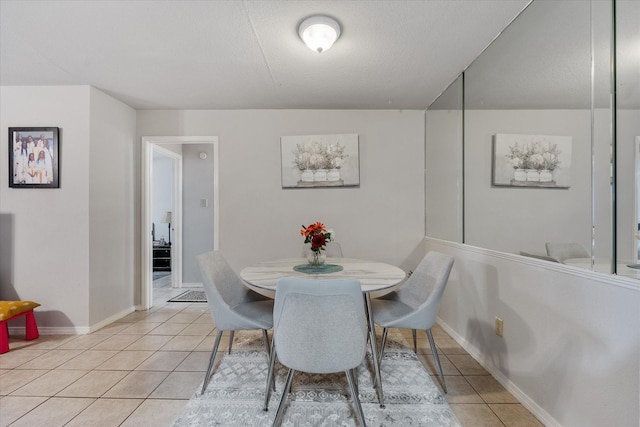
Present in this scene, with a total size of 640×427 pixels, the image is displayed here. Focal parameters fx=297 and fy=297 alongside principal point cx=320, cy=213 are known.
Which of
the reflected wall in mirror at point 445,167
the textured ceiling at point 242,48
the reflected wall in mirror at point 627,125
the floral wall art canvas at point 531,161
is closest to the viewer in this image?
the reflected wall in mirror at point 627,125

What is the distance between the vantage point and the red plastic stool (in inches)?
93.8

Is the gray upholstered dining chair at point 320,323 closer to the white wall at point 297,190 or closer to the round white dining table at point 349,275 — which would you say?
the round white dining table at point 349,275

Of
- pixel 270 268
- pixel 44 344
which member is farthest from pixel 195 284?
pixel 270 268

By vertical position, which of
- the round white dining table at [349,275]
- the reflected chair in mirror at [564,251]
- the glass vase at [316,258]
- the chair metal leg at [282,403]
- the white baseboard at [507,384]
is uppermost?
the reflected chair in mirror at [564,251]

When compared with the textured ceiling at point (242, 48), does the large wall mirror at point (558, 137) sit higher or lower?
lower

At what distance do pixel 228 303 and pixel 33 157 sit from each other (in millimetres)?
2452

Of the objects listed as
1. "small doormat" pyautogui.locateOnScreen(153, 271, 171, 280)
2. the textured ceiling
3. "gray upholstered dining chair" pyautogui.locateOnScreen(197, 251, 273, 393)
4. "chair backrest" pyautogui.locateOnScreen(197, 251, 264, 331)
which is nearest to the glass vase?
"gray upholstered dining chair" pyautogui.locateOnScreen(197, 251, 273, 393)

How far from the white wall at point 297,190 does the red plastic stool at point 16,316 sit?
1711 millimetres

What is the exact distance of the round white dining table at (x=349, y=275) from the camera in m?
1.67

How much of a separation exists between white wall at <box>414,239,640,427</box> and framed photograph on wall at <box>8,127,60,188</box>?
12.5 feet

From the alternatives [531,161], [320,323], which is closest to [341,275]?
[320,323]

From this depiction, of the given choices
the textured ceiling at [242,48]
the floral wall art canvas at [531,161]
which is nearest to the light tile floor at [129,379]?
the floral wall art canvas at [531,161]

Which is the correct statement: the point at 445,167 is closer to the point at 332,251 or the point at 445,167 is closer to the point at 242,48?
the point at 332,251

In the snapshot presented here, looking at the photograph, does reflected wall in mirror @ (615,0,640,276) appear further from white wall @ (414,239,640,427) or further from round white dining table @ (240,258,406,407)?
round white dining table @ (240,258,406,407)
